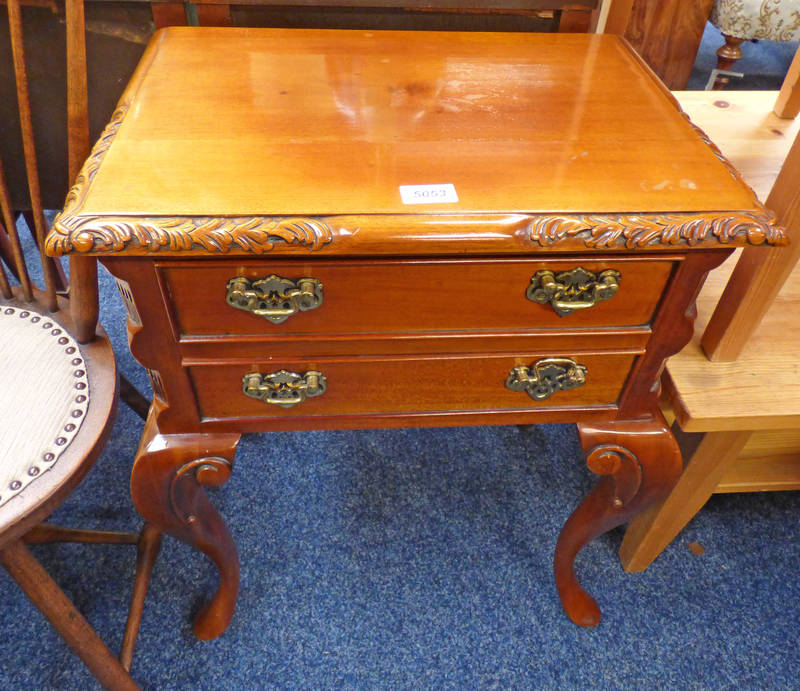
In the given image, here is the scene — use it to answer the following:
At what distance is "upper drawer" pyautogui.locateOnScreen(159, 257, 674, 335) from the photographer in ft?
1.84

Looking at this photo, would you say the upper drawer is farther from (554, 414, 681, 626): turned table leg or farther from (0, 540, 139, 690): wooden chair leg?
(0, 540, 139, 690): wooden chair leg

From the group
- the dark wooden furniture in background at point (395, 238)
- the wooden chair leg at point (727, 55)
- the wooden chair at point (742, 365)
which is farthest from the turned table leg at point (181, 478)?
the wooden chair leg at point (727, 55)

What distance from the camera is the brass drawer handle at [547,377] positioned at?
0.67 metres

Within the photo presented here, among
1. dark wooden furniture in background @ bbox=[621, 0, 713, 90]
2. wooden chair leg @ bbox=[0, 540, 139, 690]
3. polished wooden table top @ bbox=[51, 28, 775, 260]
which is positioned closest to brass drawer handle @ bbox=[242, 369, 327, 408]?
polished wooden table top @ bbox=[51, 28, 775, 260]

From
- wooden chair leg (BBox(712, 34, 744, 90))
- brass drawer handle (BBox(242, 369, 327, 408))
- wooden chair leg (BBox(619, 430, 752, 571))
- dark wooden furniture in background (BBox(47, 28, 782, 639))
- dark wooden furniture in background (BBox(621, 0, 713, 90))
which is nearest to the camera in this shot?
dark wooden furniture in background (BBox(47, 28, 782, 639))

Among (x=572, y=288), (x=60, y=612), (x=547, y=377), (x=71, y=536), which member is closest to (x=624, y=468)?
(x=547, y=377)

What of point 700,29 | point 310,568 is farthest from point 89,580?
point 700,29

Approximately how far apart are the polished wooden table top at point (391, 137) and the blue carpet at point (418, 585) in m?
0.73

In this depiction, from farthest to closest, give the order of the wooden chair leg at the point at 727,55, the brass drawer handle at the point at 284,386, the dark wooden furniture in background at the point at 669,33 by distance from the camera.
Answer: the wooden chair leg at the point at 727,55 < the dark wooden furniture in background at the point at 669,33 < the brass drawer handle at the point at 284,386

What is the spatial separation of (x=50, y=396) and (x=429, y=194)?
541 mm

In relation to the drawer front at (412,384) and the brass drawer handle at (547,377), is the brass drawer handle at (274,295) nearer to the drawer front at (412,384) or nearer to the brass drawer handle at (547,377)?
the drawer front at (412,384)

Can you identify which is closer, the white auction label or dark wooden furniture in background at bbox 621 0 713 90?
the white auction label

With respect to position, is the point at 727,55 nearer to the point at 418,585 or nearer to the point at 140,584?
the point at 418,585

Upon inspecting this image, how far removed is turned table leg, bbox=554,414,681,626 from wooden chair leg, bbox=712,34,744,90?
192 centimetres
